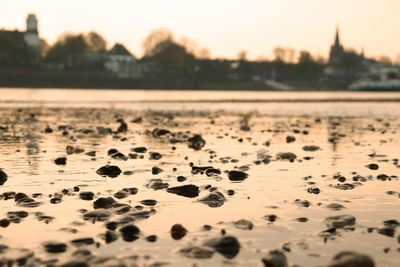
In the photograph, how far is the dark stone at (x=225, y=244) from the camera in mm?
6273

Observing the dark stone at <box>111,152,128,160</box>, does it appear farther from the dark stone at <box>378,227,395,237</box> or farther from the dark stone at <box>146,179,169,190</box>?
the dark stone at <box>378,227,395,237</box>

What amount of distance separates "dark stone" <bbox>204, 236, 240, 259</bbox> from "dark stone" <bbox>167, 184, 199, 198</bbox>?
2.97m

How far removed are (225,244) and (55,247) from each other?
2.20m

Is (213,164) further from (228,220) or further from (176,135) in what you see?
(176,135)

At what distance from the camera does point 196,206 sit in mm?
8594

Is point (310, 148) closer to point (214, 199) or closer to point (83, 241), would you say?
point (214, 199)

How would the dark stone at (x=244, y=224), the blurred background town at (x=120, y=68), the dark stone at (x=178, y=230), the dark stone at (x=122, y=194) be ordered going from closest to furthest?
the dark stone at (x=178, y=230) → the dark stone at (x=244, y=224) → the dark stone at (x=122, y=194) → the blurred background town at (x=120, y=68)

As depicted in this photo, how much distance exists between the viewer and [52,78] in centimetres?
12862

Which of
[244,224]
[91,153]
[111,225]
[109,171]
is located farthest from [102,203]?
[91,153]

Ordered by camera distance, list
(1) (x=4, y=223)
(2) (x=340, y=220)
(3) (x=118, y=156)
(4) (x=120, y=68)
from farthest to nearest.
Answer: (4) (x=120, y=68)
(3) (x=118, y=156)
(2) (x=340, y=220)
(1) (x=4, y=223)

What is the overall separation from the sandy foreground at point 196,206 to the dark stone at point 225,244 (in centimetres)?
1

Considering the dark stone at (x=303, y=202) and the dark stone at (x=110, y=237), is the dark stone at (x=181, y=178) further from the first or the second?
the dark stone at (x=110, y=237)

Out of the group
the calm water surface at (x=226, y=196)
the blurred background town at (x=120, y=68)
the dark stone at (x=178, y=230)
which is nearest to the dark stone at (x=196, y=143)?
the calm water surface at (x=226, y=196)

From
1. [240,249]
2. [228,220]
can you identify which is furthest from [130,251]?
[228,220]
